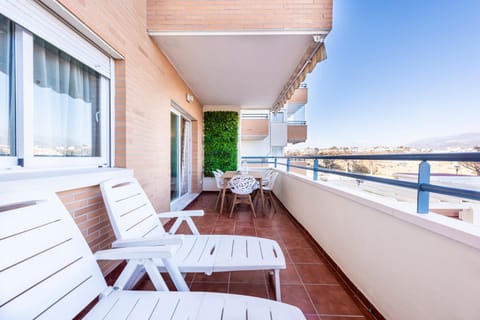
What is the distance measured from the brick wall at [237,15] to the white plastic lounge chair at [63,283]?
7.71 feet

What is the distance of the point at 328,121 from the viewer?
13.5 meters

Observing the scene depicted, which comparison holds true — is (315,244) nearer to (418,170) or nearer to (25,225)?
(418,170)

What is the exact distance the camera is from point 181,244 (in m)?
1.24

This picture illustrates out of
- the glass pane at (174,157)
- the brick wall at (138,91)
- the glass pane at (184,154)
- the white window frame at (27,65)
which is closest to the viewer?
the white window frame at (27,65)

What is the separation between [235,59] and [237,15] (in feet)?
2.32

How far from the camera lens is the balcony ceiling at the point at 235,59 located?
8.84 feet

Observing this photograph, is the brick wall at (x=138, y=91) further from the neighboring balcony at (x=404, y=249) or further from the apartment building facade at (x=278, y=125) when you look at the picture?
the apartment building facade at (x=278, y=125)

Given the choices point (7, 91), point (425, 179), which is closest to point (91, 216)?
point (7, 91)

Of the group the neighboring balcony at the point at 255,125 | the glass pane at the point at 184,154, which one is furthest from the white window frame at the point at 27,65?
the neighboring balcony at the point at 255,125

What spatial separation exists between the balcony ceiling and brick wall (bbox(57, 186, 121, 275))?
2.00 metres

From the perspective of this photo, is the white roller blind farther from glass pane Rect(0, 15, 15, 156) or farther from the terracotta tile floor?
the terracotta tile floor

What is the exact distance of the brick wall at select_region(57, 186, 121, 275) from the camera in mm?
1467

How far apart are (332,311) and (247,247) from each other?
28.2 inches

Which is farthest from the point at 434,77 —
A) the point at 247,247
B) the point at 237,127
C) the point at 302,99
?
the point at 247,247
